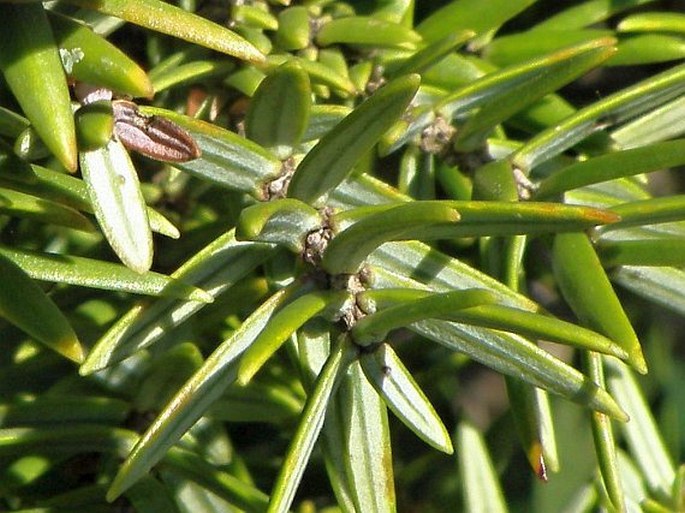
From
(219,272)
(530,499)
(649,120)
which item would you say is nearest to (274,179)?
(219,272)

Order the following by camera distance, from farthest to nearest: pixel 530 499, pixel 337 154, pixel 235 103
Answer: pixel 530 499 < pixel 235 103 < pixel 337 154

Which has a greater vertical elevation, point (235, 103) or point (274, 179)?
point (235, 103)

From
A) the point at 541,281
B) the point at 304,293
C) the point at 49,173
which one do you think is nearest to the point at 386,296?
the point at 304,293

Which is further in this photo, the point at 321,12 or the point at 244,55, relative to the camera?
the point at 321,12

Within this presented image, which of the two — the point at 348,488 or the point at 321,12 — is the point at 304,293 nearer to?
the point at 348,488

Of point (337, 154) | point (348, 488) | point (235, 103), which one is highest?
point (235, 103)

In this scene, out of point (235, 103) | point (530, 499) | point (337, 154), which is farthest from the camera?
point (530, 499)
